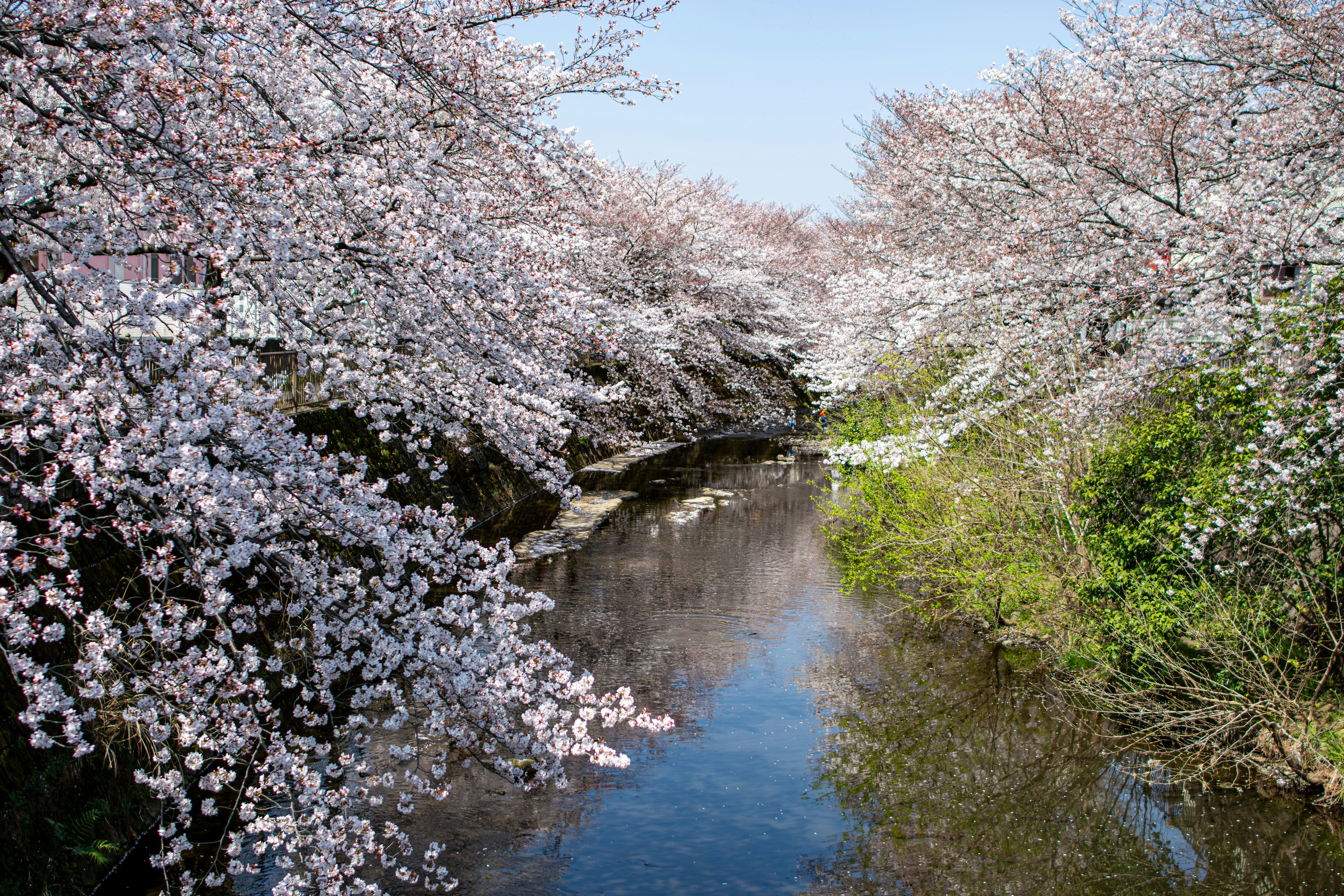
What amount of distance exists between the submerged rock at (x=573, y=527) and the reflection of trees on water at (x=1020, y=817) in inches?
283

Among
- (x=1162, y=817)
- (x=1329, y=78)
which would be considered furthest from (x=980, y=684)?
(x=1329, y=78)

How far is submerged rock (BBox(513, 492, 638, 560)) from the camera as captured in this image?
54.6 feet

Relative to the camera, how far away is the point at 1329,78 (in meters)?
7.88

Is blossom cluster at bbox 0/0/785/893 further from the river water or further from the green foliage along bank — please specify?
the green foliage along bank

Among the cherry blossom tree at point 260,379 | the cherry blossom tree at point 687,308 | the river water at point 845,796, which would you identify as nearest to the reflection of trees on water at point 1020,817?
the river water at point 845,796

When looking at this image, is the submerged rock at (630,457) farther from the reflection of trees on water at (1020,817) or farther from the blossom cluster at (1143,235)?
the reflection of trees on water at (1020,817)

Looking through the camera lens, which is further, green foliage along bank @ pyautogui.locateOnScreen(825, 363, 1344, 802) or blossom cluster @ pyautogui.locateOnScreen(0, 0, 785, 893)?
green foliage along bank @ pyautogui.locateOnScreen(825, 363, 1344, 802)

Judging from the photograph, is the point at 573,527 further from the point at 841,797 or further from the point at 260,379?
the point at 260,379

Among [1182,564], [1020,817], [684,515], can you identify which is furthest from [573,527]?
[1182,564]

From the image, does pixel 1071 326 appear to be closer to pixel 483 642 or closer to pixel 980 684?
pixel 980 684

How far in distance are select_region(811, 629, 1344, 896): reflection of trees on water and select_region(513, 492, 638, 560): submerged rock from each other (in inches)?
283

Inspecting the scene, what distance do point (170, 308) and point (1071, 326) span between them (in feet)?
28.8

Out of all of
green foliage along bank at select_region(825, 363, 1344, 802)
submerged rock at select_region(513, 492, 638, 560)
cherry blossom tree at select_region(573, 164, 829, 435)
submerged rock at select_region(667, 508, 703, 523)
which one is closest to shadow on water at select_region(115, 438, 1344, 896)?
green foliage along bank at select_region(825, 363, 1344, 802)

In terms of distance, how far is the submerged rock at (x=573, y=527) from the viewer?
656 inches
